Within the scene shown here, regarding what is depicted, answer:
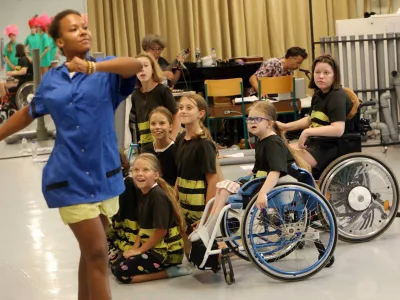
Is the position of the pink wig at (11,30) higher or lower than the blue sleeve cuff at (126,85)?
higher

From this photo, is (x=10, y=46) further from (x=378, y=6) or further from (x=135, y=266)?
(x=135, y=266)

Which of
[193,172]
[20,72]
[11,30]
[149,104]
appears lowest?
[193,172]

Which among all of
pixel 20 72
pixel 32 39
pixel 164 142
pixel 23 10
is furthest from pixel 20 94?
pixel 164 142

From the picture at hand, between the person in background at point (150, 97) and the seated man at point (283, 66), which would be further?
the seated man at point (283, 66)

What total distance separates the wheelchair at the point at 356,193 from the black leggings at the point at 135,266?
1.05 metres

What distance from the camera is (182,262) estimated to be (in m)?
4.60

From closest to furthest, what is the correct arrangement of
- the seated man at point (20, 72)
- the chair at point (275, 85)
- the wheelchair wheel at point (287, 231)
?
the wheelchair wheel at point (287, 231), the chair at point (275, 85), the seated man at point (20, 72)

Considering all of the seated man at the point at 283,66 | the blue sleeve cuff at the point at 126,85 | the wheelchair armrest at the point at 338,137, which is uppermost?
the seated man at the point at 283,66

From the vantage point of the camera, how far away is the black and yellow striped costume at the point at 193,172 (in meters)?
4.50

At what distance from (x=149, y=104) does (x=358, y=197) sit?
1494 millimetres

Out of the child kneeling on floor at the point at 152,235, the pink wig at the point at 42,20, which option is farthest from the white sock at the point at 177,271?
the pink wig at the point at 42,20

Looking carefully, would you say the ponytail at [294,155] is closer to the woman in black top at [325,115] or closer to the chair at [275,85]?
the woman in black top at [325,115]

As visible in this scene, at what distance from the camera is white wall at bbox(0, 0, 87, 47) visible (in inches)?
358

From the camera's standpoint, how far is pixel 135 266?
430 cm
